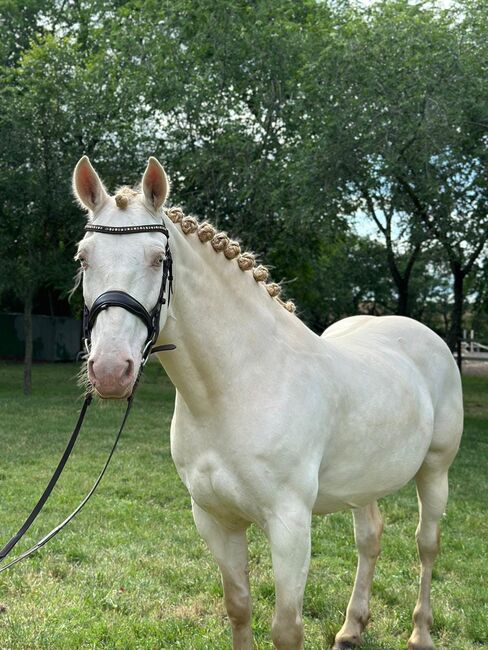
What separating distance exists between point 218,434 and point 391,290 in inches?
1171

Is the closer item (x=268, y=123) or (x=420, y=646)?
(x=420, y=646)

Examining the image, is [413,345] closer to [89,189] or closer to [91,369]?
[89,189]

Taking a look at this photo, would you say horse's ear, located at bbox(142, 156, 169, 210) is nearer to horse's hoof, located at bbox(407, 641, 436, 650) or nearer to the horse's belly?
the horse's belly

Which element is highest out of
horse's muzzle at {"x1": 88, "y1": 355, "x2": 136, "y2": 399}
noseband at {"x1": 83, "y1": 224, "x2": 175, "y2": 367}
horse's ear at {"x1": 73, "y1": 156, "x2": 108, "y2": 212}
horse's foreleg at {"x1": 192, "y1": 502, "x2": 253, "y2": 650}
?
horse's ear at {"x1": 73, "y1": 156, "x2": 108, "y2": 212}

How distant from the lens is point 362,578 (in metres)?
3.96

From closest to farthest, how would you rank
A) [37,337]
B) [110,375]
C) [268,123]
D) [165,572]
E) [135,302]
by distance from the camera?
[110,375] < [135,302] < [165,572] < [268,123] < [37,337]

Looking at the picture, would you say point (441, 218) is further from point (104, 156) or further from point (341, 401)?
point (341, 401)

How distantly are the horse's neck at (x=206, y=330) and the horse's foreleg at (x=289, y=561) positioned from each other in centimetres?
57

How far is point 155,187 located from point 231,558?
A: 1736 millimetres

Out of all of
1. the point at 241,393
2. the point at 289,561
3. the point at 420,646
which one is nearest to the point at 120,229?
the point at 241,393

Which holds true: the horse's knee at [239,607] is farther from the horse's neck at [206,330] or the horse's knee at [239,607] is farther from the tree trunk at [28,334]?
the tree trunk at [28,334]

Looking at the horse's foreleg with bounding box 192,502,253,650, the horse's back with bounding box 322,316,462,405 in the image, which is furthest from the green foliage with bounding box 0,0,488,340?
the horse's foreleg with bounding box 192,502,253,650

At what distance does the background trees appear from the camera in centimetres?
1103

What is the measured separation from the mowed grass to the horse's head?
226cm
